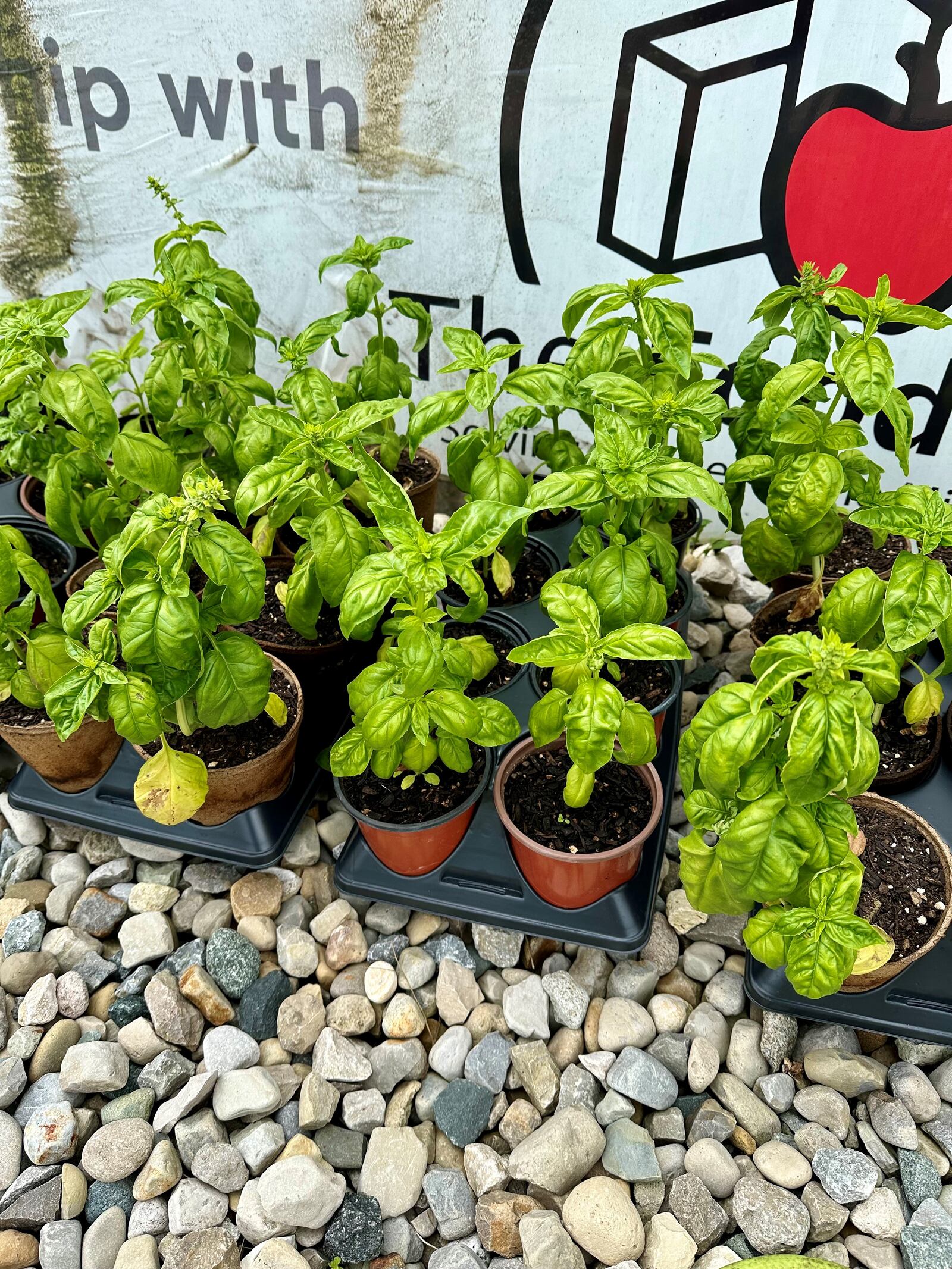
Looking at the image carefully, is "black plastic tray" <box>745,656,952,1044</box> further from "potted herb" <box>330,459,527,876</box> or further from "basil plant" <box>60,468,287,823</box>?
"basil plant" <box>60,468,287,823</box>

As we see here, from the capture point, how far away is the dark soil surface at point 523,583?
7.82 feet

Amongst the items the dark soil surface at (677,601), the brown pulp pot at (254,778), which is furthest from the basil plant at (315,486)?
the dark soil surface at (677,601)

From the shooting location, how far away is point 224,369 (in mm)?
2215

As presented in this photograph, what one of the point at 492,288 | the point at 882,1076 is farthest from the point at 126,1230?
the point at 492,288

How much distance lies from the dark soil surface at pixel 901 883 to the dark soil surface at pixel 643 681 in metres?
0.50

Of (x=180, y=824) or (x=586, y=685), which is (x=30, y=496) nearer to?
(x=180, y=824)

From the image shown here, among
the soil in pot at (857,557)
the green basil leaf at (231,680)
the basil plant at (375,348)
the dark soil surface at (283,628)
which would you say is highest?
the basil plant at (375,348)

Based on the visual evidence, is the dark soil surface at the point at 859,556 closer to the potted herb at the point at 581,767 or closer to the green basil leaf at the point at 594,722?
the potted herb at the point at 581,767

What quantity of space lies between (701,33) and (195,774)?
83.8 inches

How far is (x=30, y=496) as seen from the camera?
2.79 m

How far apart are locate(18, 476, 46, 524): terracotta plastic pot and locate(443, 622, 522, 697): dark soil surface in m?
1.30

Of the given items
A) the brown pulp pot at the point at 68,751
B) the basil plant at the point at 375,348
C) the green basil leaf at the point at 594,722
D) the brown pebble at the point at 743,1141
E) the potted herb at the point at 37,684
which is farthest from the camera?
the basil plant at the point at 375,348

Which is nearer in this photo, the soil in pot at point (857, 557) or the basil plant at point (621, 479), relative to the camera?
the basil plant at point (621, 479)

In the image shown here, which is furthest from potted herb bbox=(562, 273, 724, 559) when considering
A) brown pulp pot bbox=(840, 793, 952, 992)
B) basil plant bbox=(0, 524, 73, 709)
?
basil plant bbox=(0, 524, 73, 709)
